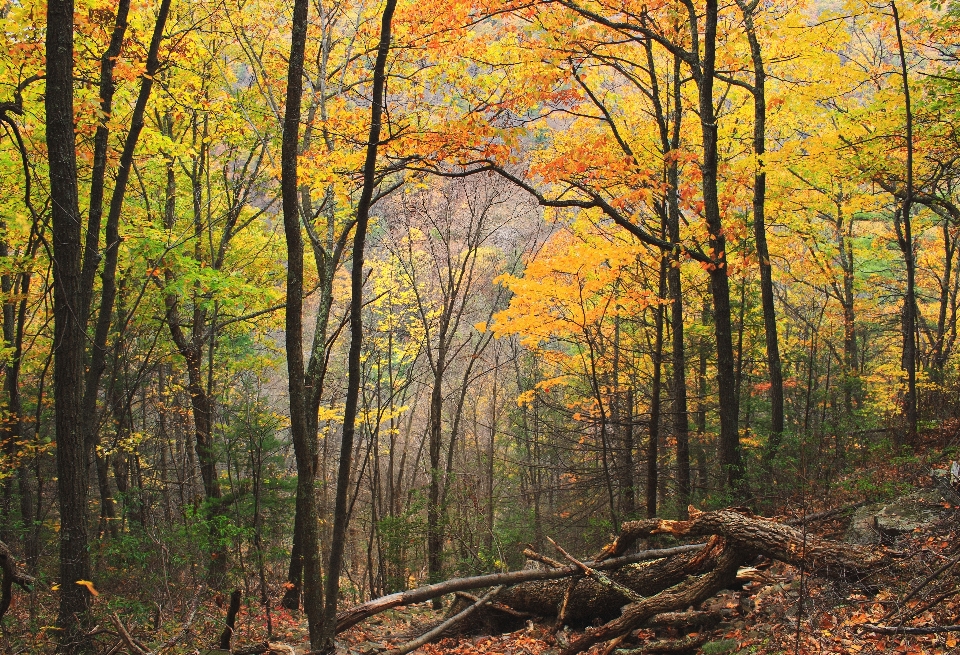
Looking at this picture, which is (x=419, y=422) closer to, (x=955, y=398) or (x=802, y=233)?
(x=802, y=233)

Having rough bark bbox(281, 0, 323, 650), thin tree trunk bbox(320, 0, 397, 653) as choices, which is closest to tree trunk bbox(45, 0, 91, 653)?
rough bark bbox(281, 0, 323, 650)

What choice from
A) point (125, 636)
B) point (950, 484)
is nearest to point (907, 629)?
point (950, 484)

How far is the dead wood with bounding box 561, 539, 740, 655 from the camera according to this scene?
17.8 ft

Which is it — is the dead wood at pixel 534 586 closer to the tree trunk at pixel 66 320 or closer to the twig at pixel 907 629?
the twig at pixel 907 629

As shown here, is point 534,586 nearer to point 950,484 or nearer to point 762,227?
point 950,484

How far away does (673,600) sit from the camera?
550cm

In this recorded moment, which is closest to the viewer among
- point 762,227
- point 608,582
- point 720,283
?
point 608,582

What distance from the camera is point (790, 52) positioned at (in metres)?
9.41

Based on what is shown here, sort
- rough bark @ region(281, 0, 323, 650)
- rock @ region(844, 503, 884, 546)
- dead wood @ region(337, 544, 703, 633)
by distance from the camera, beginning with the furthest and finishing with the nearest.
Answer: dead wood @ region(337, 544, 703, 633), rough bark @ region(281, 0, 323, 650), rock @ region(844, 503, 884, 546)

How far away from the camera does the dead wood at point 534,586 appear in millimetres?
6230

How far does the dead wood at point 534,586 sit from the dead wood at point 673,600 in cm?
53

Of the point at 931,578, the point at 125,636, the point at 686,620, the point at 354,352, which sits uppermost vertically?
the point at 354,352

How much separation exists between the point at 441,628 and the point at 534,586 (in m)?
1.19

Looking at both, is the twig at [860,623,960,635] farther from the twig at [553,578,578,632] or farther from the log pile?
the twig at [553,578,578,632]
